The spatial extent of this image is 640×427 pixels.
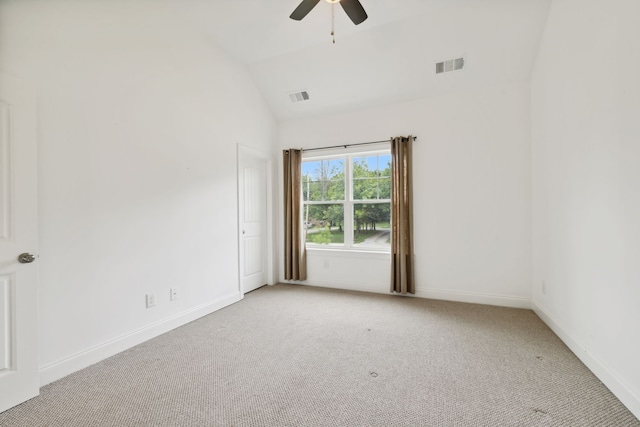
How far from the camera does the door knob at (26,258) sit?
5.75ft

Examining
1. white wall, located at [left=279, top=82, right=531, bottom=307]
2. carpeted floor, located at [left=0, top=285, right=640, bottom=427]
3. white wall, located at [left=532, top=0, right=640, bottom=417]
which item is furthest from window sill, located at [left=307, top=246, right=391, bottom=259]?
white wall, located at [left=532, top=0, right=640, bottom=417]

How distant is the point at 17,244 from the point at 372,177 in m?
3.78

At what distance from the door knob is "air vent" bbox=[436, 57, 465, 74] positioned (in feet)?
14.0

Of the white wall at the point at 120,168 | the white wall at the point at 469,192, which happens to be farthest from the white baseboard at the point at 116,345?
the white wall at the point at 469,192

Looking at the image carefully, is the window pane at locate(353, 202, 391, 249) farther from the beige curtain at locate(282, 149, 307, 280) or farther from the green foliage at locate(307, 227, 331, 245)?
the beige curtain at locate(282, 149, 307, 280)

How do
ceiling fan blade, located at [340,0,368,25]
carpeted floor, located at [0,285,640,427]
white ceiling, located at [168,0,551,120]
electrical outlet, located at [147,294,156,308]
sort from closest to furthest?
carpeted floor, located at [0,285,640,427], ceiling fan blade, located at [340,0,368,25], electrical outlet, located at [147,294,156,308], white ceiling, located at [168,0,551,120]

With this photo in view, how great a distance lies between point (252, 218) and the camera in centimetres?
436

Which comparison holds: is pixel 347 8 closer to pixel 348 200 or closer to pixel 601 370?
pixel 348 200

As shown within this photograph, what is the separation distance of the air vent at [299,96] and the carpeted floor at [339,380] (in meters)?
3.14

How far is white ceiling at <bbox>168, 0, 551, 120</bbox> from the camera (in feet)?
9.57

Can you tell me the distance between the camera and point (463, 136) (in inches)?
144

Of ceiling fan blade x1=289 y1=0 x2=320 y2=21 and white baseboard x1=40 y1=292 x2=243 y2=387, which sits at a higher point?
ceiling fan blade x1=289 y1=0 x2=320 y2=21

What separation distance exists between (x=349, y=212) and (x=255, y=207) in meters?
1.50

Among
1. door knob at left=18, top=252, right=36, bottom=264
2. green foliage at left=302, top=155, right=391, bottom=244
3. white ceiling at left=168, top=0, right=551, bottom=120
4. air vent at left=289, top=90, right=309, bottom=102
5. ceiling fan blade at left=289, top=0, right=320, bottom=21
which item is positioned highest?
white ceiling at left=168, top=0, right=551, bottom=120
